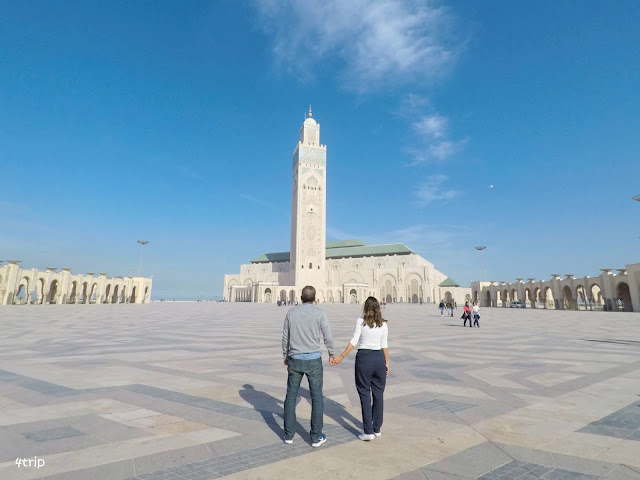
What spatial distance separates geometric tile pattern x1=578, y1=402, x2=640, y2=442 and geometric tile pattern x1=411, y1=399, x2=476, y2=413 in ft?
3.85

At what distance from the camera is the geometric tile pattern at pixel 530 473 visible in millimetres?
2613

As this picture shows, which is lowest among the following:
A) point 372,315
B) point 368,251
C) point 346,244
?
point 372,315

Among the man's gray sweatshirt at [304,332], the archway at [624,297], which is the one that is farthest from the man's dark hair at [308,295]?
the archway at [624,297]

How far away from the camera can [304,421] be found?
12.8 ft

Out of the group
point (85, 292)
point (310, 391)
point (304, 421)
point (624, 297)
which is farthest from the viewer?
point (85, 292)

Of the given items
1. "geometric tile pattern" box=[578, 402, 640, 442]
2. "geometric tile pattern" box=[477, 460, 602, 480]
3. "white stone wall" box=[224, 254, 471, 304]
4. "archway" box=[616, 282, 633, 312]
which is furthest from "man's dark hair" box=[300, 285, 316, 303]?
"white stone wall" box=[224, 254, 471, 304]

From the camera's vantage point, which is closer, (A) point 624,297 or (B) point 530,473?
(B) point 530,473

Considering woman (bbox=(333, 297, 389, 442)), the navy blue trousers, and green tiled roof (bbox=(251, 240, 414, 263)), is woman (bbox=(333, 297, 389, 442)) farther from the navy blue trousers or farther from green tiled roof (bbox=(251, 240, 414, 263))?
green tiled roof (bbox=(251, 240, 414, 263))

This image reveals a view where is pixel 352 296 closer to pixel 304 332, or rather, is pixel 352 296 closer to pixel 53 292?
pixel 53 292

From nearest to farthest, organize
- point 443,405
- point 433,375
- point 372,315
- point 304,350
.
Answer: point 304,350
point 372,315
point 443,405
point 433,375

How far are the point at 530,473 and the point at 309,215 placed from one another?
258 feet

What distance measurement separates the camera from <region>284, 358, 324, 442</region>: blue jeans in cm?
323

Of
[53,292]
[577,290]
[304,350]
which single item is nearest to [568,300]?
[577,290]

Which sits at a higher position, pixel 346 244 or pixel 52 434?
pixel 346 244
